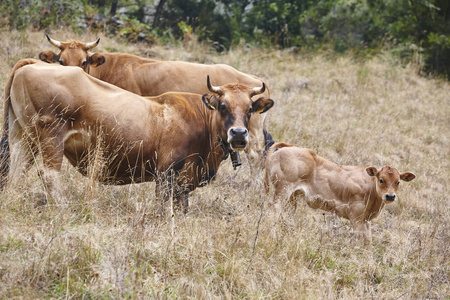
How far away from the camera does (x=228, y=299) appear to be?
407cm

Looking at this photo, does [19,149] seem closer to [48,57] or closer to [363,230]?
[48,57]

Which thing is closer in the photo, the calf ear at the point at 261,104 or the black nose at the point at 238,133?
the black nose at the point at 238,133

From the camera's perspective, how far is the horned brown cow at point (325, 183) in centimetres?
716

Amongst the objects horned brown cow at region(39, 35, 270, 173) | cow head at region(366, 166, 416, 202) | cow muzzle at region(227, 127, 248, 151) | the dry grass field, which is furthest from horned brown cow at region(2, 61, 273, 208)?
horned brown cow at region(39, 35, 270, 173)

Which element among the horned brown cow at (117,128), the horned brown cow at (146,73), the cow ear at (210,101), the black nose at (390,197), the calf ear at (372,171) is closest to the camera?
the horned brown cow at (117,128)

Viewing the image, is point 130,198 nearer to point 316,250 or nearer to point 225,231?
point 225,231

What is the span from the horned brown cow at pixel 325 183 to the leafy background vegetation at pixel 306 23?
9.34 meters

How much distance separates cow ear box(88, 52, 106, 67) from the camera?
8430 mm

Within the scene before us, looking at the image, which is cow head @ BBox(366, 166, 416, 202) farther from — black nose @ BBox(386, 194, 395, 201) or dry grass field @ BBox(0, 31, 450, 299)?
dry grass field @ BBox(0, 31, 450, 299)

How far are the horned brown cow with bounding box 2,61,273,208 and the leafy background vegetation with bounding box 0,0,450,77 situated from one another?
32.5 feet

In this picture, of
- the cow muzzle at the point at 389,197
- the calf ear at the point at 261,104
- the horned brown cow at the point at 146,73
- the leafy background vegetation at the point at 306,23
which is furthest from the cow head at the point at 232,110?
the leafy background vegetation at the point at 306,23

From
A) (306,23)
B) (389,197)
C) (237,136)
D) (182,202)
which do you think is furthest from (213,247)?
(306,23)

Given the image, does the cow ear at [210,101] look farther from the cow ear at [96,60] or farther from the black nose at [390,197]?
the cow ear at [96,60]

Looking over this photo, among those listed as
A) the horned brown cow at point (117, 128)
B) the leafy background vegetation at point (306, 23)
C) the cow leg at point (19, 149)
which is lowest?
the leafy background vegetation at point (306, 23)
